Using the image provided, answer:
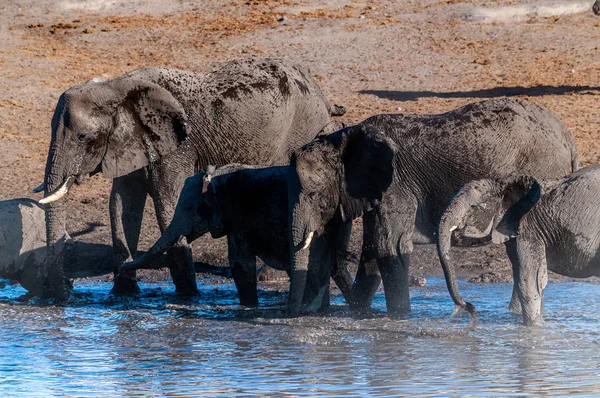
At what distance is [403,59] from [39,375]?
10237 millimetres

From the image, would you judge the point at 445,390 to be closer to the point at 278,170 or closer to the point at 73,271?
the point at 278,170

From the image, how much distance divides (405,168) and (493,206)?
2.55 feet

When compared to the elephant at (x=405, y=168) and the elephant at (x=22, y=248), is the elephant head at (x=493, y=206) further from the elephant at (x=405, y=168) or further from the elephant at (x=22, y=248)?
the elephant at (x=22, y=248)

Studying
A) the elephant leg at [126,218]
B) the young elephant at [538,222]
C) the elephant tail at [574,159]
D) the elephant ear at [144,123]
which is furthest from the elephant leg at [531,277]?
the elephant leg at [126,218]

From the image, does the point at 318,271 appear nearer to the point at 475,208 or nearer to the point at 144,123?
the point at 475,208

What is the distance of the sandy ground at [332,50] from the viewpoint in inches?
542

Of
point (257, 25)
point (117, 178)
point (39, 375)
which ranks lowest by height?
point (39, 375)

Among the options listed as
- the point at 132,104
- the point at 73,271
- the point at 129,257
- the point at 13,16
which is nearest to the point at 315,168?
the point at 132,104

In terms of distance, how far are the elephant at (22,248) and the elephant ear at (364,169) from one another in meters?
2.38

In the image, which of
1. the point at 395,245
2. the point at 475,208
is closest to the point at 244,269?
the point at 395,245

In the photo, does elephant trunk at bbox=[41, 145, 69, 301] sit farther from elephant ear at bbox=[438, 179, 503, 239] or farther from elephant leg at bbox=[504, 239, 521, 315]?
elephant leg at bbox=[504, 239, 521, 315]

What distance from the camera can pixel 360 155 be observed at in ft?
26.8

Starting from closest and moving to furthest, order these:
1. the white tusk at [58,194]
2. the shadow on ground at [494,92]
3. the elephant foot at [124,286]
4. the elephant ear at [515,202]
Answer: the elephant ear at [515,202] < the white tusk at [58,194] < the elephant foot at [124,286] < the shadow on ground at [494,92]

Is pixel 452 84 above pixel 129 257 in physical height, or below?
above
